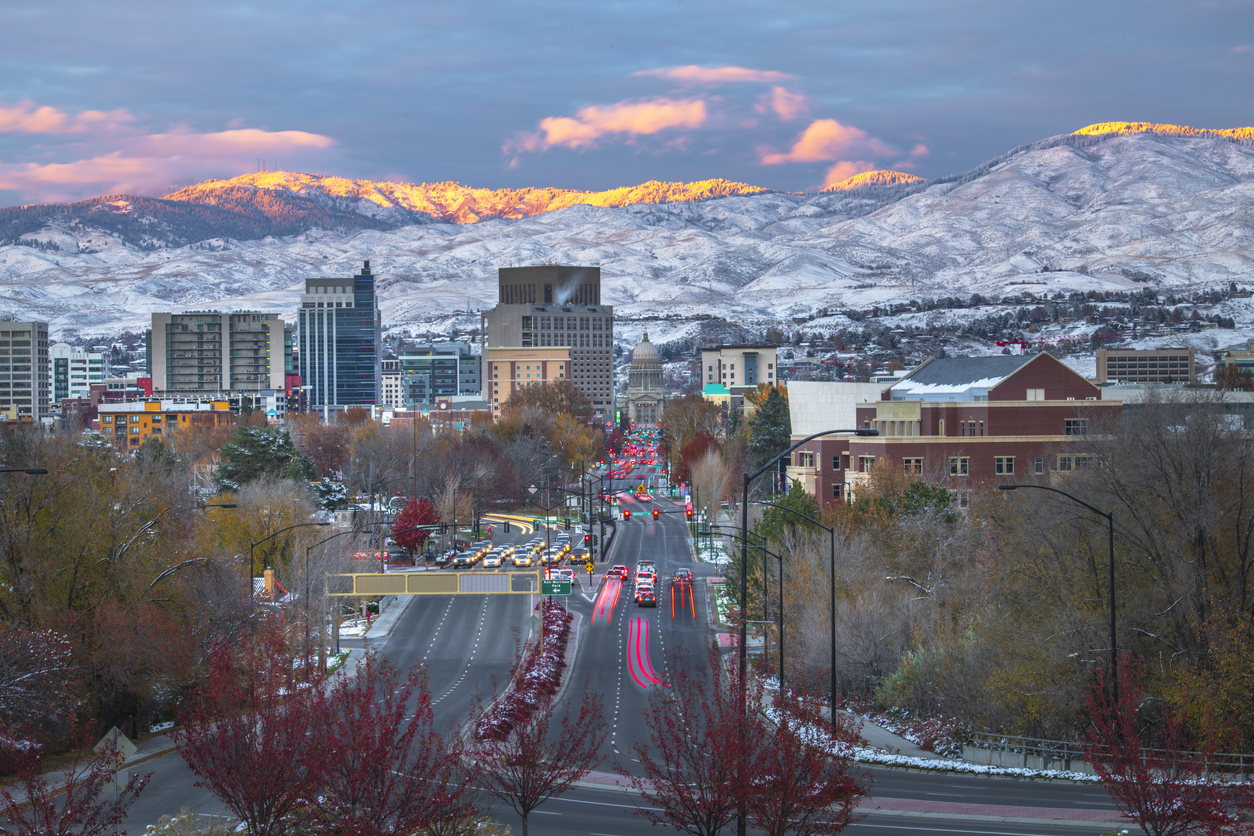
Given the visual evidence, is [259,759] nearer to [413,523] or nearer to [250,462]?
[413,523]

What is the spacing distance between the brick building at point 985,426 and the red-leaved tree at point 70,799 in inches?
2098

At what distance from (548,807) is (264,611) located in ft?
70.3

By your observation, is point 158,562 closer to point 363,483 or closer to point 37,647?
point 37,647

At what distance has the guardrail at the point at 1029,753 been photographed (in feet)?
133

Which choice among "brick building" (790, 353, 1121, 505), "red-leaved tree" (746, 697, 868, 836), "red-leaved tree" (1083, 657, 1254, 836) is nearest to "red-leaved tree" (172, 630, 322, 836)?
"red-leaved tree" (746, 697, 868, 836)

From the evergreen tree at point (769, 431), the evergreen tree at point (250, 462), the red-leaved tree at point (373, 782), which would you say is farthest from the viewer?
the evergreen tree at point (769, 431)

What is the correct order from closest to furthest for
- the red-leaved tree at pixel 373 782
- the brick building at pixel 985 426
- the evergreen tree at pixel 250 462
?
1. the red-leaved tree at pixel 373 782
2. the brick building at pixel 985 426
3. the evergreen tree at pixel 250 462

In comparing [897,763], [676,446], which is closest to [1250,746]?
[897,763]

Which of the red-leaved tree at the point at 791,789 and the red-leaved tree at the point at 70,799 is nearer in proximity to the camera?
the red-leaved tree at the point at 70,799

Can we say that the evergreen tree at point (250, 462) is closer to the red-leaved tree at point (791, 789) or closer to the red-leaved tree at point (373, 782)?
the red-leaved tree at point (373, 782)

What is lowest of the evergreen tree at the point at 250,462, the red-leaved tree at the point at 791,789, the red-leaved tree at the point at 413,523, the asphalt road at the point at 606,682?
the asphalt road at the point at 606,682

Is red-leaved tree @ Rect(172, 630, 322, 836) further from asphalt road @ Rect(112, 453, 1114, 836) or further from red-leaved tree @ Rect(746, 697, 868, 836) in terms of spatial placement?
red-leaved tree @ Rect(746, 697, 868, 836)

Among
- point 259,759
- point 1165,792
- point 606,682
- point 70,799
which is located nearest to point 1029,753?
point 1165,792

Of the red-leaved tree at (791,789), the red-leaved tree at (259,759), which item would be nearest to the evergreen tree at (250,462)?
the red-leaved tree at (259,759)
